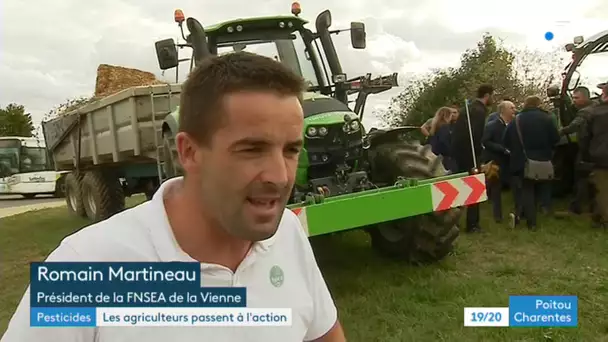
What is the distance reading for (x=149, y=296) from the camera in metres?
1.16

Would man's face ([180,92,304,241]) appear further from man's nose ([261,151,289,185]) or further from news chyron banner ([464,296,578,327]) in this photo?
news chyron banner ([464,296,578,327])

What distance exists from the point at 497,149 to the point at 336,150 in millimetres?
2296

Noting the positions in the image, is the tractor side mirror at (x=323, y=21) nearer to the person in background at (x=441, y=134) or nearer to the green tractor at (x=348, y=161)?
the green tractor at (x=348, y=161)

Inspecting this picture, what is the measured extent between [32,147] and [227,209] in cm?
977

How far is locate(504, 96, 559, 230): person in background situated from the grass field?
0.73ft

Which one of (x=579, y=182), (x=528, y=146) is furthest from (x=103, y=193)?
(x=579, y=182)

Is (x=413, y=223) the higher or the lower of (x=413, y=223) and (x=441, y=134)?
the lower

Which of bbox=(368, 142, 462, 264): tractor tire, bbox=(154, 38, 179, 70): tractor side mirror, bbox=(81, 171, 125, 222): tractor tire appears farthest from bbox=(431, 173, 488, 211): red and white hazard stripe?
bbox=(81, 171, 125, 222): tractor tire

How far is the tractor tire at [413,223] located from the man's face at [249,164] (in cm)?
294

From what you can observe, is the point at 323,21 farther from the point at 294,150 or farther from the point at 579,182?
the point at 294,150

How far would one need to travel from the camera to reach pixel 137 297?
1138mm

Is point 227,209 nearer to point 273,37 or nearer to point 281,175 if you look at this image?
point 281,175

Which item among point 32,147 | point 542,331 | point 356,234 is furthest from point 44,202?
point 542,331

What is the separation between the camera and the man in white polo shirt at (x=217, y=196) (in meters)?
1.00
